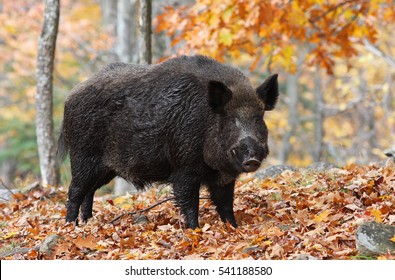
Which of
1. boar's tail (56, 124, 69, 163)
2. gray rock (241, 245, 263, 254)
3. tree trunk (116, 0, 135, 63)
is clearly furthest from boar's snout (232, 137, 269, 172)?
tree trunk (116, 0, 135, 63)

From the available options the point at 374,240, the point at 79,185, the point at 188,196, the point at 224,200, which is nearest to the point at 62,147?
the point at 79,185

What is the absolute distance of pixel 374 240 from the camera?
17.7 feet

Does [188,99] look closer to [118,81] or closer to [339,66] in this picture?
[118,81]

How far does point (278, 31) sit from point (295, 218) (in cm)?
648

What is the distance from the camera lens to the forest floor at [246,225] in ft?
19.6

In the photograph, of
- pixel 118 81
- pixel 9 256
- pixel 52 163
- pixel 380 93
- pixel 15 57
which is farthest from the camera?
pixel 15 57

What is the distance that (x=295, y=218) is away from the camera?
6.93 metres

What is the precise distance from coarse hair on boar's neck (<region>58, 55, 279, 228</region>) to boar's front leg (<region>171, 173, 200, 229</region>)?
0.01 metres

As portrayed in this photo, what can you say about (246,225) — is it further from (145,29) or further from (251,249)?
(145,29)

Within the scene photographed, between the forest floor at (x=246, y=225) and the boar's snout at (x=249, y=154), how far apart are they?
0.69m

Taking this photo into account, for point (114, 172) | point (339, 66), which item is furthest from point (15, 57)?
point (114, 172)

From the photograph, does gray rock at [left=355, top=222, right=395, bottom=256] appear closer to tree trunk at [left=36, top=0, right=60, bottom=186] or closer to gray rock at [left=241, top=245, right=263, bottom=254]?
gray rock at [left=241, top=245, right=263, bottom=254]

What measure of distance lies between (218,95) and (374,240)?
2555 mm

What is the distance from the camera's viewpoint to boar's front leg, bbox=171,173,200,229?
24.0 ft
